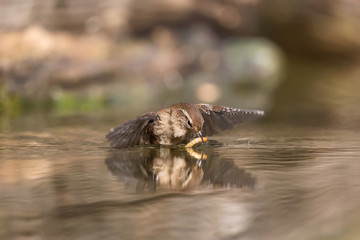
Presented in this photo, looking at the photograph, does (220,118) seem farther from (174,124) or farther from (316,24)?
(316,24)

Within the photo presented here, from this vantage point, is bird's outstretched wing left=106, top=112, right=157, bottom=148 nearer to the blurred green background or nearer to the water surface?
the water surface

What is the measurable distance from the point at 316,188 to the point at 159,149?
177 centimetres

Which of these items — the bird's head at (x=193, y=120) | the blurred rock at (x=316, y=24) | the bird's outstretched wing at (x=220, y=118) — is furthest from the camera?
the blurred rock at (x=316, y=24)

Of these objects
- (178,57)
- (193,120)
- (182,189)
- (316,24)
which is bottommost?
(182,189)

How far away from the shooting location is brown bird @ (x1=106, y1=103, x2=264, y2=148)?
4295mm

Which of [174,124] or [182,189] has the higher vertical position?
[174,124]

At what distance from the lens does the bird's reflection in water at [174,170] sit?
3184 millimetres

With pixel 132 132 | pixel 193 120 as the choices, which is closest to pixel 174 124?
pixel 193 120

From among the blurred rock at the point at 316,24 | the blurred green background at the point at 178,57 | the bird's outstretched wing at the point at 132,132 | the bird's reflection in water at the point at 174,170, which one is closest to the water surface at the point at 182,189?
the bird's reflection in water at the point at 174,170

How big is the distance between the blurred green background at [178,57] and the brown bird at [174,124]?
162 centimetres

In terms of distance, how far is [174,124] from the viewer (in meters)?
4.47

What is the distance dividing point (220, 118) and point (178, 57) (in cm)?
655

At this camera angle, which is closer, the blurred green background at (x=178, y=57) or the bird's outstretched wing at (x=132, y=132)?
the bird's outstretched wing at (x=132, y=132)

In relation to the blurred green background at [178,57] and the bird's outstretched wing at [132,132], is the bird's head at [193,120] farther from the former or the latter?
the blurred green background at [178,57]
